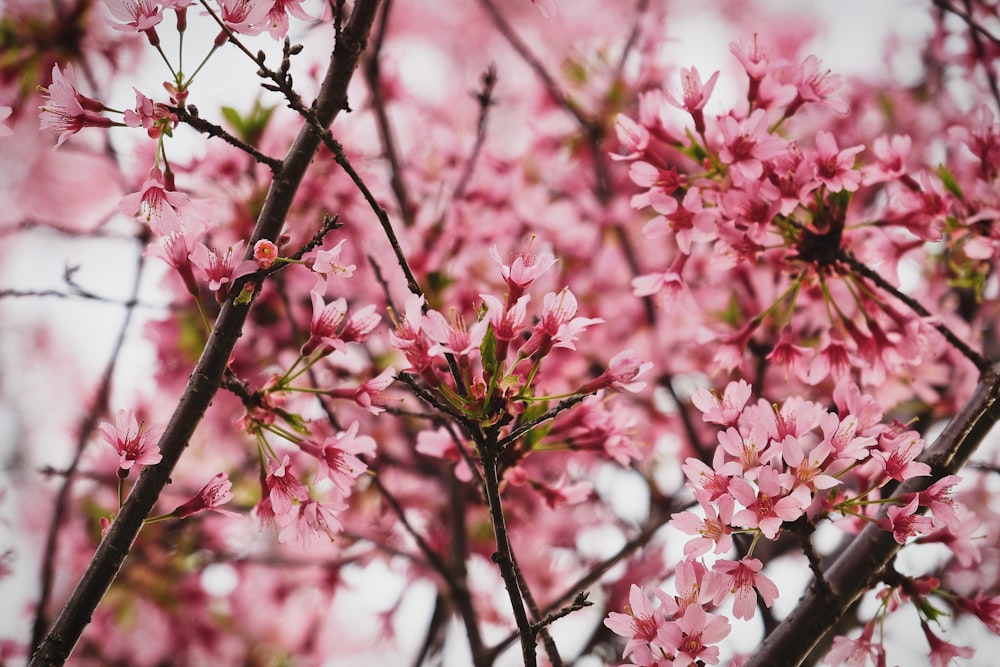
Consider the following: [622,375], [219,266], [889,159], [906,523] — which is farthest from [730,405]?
[219,266]

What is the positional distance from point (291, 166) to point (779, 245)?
88 cm

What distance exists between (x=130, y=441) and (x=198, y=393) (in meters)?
0.11

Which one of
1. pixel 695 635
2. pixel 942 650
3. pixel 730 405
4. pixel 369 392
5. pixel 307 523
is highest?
pixel 369 392

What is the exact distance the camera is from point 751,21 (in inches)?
219

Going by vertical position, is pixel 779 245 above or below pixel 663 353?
below

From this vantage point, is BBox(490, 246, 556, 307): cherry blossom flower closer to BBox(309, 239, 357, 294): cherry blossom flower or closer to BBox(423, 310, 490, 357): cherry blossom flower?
BBox(423, 310, 490, 357): cherry blossom flower

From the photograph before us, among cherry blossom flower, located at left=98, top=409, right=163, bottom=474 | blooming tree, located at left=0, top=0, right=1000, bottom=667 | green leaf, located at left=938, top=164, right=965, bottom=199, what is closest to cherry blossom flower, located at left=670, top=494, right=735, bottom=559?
blooming tree, located at left=0, top=0, right=1000, bottom=667

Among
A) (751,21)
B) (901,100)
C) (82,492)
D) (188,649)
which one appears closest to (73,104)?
(82,492)

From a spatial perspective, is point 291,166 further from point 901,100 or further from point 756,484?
point 901,100

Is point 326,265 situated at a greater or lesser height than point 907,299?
greater

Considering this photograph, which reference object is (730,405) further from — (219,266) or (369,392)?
(219,266)

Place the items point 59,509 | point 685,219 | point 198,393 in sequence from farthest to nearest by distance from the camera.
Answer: point 59,509 → point 685,219 → point 198,393

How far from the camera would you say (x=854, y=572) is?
1.31m

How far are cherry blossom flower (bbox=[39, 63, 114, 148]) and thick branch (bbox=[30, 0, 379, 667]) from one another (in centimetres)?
26
